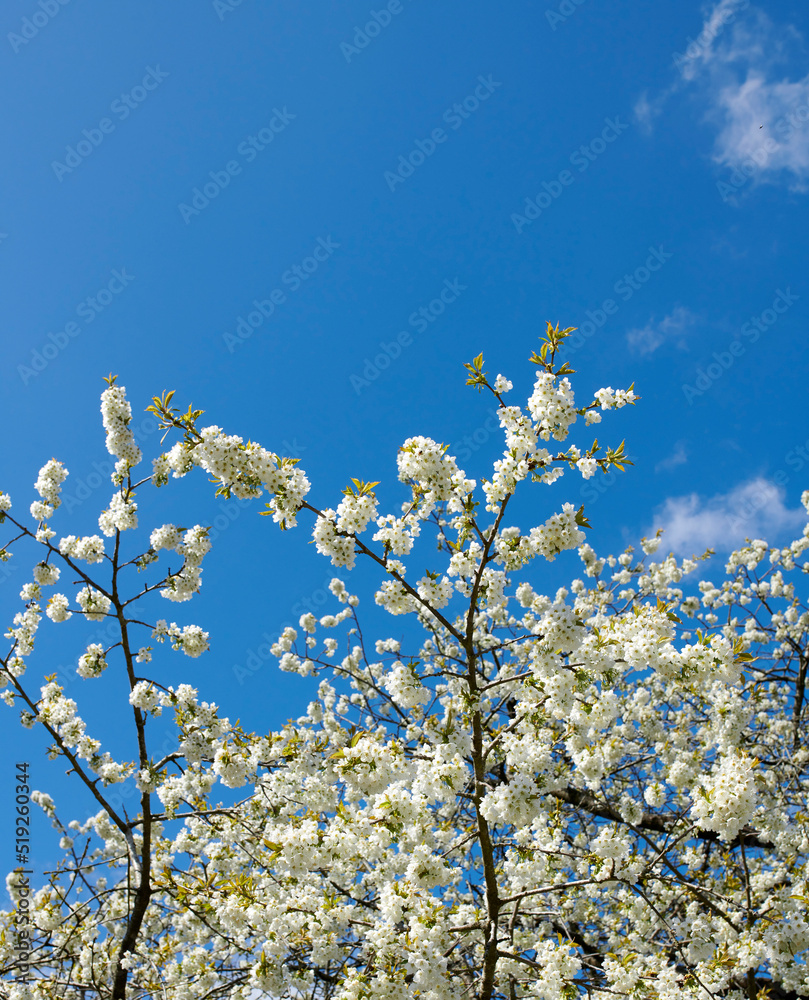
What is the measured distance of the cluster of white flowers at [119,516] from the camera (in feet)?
17.9

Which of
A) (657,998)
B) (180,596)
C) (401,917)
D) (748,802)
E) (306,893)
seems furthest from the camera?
(180,596)

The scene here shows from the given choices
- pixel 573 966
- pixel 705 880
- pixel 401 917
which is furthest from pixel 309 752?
pixel 705 880

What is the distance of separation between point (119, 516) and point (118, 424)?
0.79m

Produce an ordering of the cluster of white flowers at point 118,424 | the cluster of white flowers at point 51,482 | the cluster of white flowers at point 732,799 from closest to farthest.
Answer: the cluster of white flowers at point 732,799 → the cluster of white flowers at point 118,424 → the cluster of white flowers at point 51,482

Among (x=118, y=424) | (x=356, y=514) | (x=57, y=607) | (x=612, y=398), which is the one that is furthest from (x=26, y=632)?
(x=612, y=398)

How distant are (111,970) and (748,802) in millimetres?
6706

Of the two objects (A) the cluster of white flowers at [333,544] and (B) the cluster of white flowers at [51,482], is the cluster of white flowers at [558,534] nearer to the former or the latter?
(A) the cluster of white flowers at [333,544]

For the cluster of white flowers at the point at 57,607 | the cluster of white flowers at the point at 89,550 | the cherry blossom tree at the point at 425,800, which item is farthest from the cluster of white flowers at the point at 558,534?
the cluster of white flowers at the point at 57,607

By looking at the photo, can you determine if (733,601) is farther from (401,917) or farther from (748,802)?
(401,917)

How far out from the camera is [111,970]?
674 cm

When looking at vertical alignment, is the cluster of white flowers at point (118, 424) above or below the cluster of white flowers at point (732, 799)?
above

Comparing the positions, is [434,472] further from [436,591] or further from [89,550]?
[89,550]

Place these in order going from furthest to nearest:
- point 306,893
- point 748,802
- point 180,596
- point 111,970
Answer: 1. point 111,970
2. point 180,596
3. point 306,893
4. point 748,802

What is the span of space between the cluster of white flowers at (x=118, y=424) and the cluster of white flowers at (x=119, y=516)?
0.36 metres
